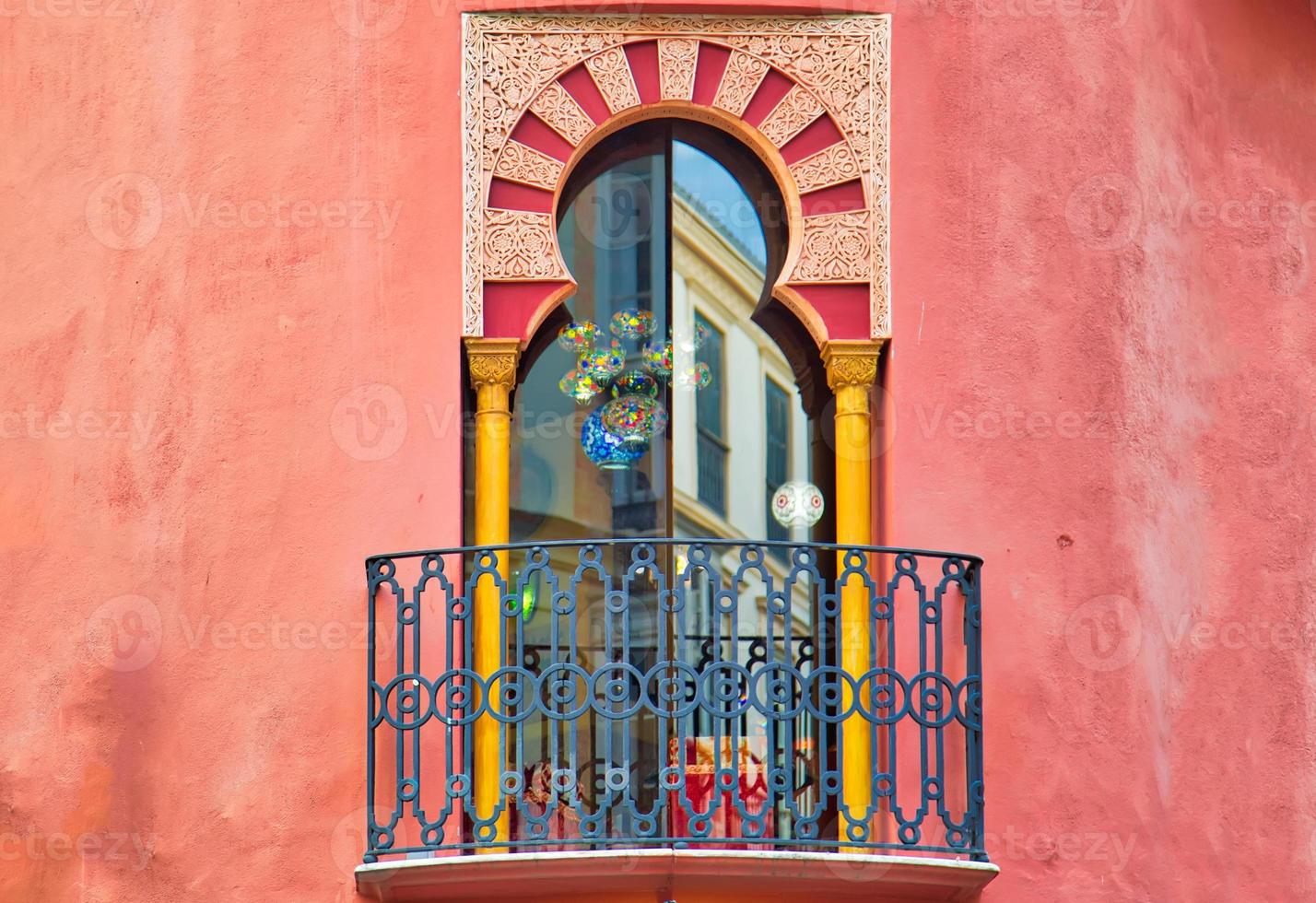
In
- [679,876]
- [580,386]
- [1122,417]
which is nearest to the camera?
[679,876]

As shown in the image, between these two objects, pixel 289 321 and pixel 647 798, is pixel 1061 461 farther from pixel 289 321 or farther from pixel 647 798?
pixel 289 321

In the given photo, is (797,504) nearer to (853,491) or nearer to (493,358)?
(853,491)

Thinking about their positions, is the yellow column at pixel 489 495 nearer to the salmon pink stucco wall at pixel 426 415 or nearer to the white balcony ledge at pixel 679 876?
the salmon pink stucco wall at pixel 426 415

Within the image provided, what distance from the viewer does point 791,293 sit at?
949 cm

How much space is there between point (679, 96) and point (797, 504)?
158 centimetres

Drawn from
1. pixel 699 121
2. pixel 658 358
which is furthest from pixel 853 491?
pixel 699 121

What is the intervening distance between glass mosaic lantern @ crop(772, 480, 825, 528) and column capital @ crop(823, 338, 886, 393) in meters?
0.41

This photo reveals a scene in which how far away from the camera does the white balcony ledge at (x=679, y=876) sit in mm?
8609

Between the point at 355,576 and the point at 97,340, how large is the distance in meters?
1.29

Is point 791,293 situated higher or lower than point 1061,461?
higher

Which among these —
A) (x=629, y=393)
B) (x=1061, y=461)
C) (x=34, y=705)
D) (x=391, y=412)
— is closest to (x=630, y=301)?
(x=629, y=393)

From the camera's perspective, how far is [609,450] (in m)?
9.53

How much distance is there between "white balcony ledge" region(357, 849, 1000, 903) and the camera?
8.61 meters

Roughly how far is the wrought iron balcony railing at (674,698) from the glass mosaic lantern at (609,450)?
0.34 metres
